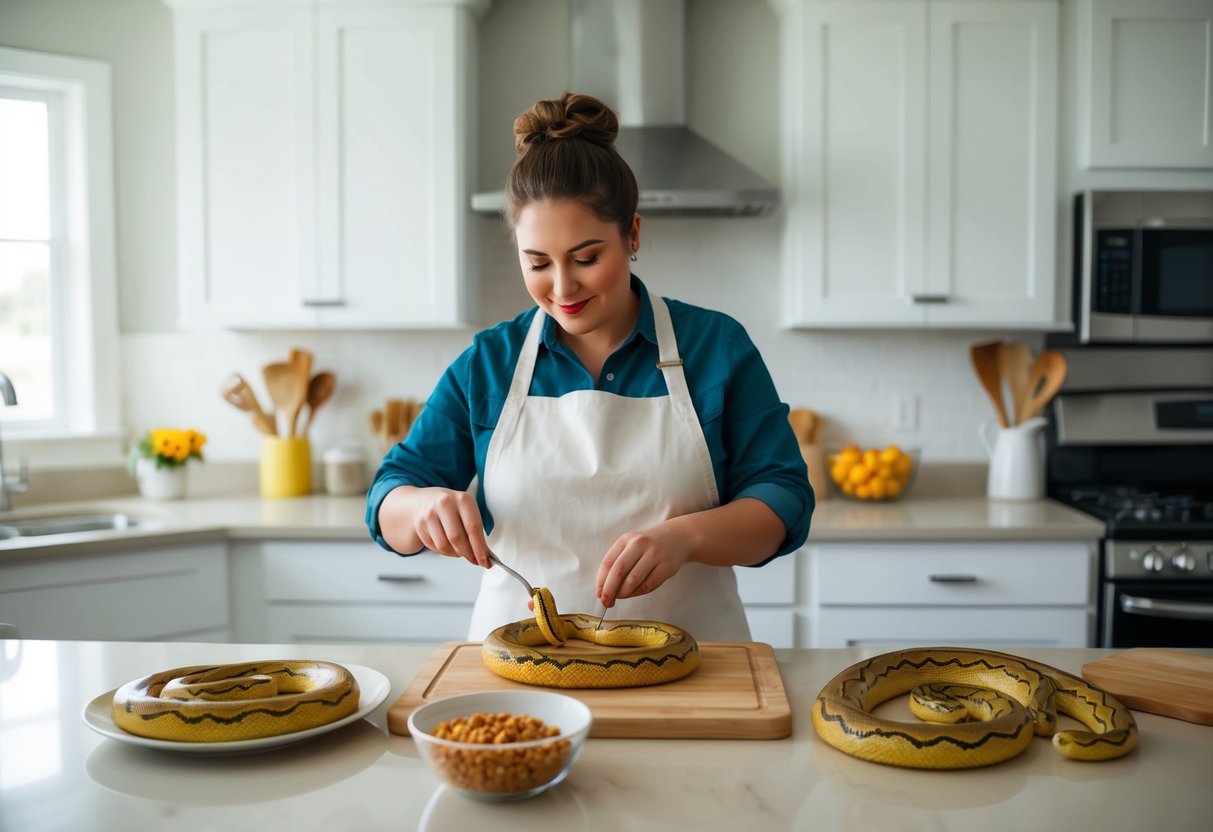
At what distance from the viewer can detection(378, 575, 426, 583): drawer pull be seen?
8.77 ft

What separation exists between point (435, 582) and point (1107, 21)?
99.5 inches

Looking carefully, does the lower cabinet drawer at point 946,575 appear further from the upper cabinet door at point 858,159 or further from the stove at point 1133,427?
the upper cabinet door at point 858,159

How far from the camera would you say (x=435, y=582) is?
2676mm

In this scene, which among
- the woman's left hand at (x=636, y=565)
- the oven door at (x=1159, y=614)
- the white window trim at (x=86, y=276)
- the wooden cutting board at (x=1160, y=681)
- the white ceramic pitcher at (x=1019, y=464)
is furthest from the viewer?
the white window trim at (x=86, y=276)

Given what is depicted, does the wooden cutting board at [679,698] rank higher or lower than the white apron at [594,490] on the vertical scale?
lower

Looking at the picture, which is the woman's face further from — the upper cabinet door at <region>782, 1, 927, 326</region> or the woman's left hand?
the upper cabinet door at <region>782, 1, 927, 326</region>

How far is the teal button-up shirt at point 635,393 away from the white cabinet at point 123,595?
1.29 m

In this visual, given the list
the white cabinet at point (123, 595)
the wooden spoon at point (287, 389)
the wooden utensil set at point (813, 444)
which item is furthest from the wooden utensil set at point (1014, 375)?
the white cabinet at point (123, 595)

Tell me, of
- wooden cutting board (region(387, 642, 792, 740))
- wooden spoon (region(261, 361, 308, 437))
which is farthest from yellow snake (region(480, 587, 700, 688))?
wooden spoon (region(261, 361, 308, 437))

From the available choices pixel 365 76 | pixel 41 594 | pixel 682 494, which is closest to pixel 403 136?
pixel 365 76

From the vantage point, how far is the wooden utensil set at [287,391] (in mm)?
3217

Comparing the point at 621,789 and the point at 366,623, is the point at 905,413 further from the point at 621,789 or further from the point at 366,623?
the point at 621,789

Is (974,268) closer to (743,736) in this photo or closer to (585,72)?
(585,72)

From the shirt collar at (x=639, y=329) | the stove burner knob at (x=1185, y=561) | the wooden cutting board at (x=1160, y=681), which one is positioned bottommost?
the stove burner knob at (x=1185, y=561)
